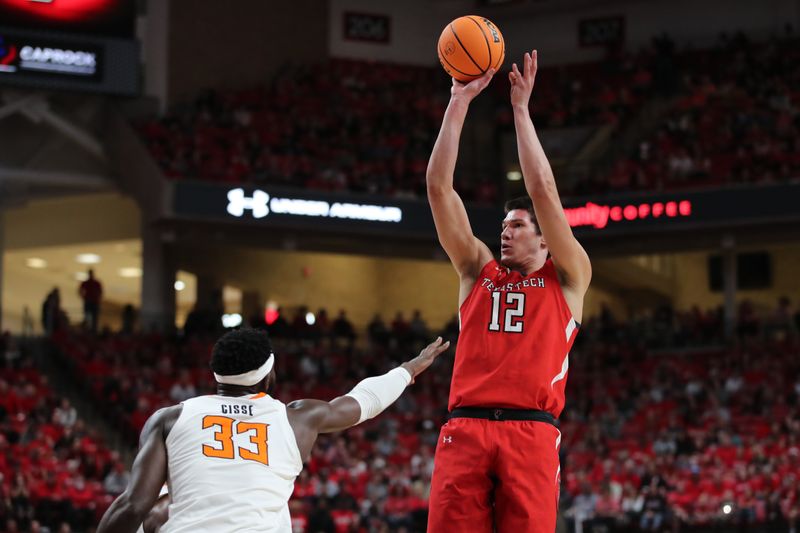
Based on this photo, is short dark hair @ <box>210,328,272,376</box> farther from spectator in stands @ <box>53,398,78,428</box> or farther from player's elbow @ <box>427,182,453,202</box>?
spectator in stands @ <box>53,398,78,428</box>

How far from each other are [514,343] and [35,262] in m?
29.7

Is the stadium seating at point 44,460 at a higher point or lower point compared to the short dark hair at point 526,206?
lower

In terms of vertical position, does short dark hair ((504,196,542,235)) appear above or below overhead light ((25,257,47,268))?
below

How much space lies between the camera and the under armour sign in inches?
1057

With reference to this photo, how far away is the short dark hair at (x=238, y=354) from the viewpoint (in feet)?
16.0

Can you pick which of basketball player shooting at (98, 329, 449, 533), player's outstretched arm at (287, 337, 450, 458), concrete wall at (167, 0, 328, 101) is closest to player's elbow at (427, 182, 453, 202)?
player's outstretched arm at (287, 337, 450, 458)

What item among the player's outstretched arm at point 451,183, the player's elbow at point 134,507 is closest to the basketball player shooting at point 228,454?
the player's elbow at point 134,507

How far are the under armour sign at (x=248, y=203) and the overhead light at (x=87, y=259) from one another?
7.20 meters

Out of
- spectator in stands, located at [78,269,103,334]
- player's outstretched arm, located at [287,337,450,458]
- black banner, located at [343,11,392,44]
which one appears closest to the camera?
player's outstretched arm, located at [287,337,450,458]

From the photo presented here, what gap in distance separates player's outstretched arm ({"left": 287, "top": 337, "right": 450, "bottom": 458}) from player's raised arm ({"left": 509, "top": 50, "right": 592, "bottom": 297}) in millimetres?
917

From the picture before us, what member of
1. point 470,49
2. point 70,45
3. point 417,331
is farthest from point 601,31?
point 470,49

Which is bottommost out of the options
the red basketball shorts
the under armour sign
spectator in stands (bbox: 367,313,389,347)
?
the red basketball shorts

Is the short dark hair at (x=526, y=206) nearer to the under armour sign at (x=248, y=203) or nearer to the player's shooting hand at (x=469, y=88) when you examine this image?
the player's shooting hand at (x=469, y=88)

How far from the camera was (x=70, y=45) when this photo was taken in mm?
25234
